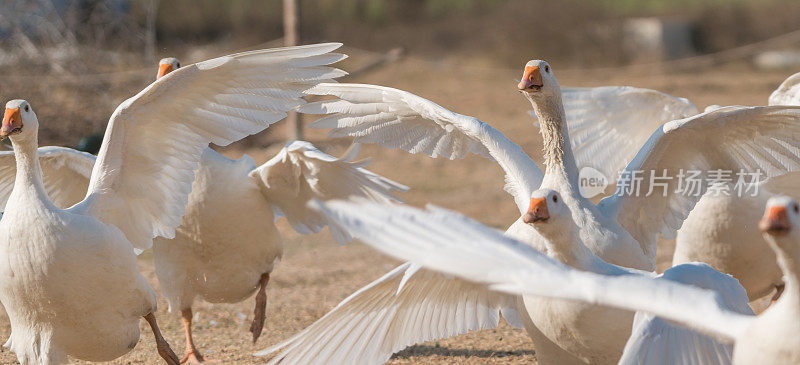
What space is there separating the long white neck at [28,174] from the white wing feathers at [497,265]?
2.56m

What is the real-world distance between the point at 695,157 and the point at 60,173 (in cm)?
388

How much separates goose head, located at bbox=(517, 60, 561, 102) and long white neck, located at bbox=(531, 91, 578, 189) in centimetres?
3

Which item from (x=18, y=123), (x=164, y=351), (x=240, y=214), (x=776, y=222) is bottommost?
(x=164, y=351)

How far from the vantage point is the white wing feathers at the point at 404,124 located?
5680 mm

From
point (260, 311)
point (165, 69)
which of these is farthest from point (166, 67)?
point (260, 311)

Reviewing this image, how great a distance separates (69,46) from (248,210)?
959cm

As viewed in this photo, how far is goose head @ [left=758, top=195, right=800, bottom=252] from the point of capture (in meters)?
3.26

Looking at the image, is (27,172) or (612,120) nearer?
(27,172)

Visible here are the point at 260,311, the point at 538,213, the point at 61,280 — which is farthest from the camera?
the point at 260,311

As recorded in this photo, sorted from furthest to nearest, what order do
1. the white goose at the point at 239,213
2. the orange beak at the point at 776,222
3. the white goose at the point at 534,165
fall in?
the white goose at the point at 239,213, the white goose at the point at 534,165, the orange beak at the point at 776,222

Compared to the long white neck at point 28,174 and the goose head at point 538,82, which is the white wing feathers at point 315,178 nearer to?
the goose head at point 538,82

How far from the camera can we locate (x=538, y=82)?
18.0 ft

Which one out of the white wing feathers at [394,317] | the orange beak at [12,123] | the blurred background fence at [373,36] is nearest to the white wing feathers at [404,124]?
the white wing feathers at [394,317]

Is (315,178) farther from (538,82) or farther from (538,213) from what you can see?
(538,213)
